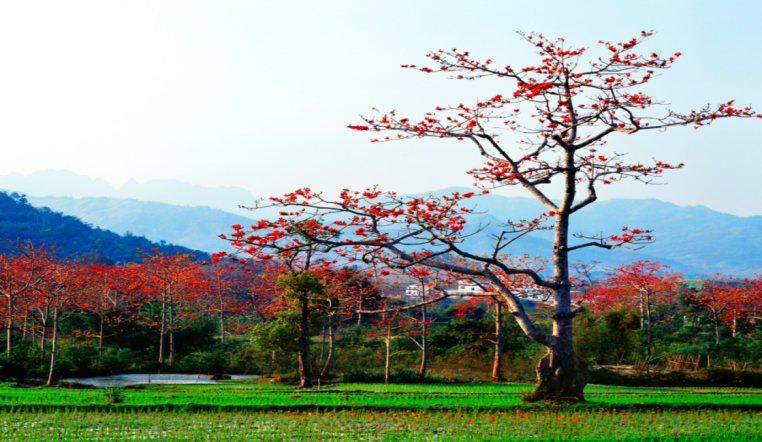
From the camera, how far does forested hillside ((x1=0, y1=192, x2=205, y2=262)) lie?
66.1m

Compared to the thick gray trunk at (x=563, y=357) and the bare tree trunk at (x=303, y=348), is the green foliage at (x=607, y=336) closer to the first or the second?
the bare tree trunk at (x=303, y=348)

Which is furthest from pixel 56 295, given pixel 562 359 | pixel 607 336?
pixel 607 336

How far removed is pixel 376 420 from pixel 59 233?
245 feet

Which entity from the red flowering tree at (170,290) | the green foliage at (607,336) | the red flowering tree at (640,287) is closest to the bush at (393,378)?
the green foliage at (607,336)

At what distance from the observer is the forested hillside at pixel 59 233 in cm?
6606

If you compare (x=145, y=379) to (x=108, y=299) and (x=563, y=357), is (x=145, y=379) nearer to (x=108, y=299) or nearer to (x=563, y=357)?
(x=108, y=299)

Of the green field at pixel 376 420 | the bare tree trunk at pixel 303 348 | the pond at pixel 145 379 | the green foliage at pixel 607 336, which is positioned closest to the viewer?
the green field at pixel 376 420

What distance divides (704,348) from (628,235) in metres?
14.2

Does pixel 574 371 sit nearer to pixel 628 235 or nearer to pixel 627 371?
pixel 628 235

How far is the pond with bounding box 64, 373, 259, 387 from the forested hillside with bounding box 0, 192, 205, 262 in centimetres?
5047

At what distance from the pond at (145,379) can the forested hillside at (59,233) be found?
50474mm

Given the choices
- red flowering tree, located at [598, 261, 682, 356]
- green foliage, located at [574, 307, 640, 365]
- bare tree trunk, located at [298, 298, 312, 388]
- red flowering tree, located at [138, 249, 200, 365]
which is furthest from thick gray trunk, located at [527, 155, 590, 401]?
red flowering tree, located at [138, 249, 200, 365]

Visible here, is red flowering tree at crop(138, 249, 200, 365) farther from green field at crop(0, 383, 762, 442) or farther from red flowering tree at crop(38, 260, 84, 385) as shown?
green field at crop(0, 383, 762, 442)

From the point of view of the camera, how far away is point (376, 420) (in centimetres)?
841
